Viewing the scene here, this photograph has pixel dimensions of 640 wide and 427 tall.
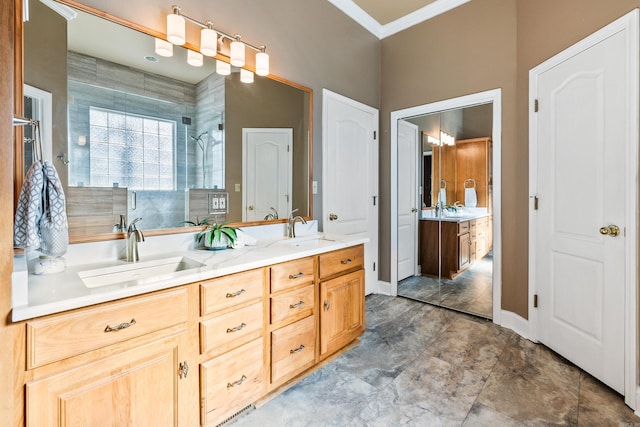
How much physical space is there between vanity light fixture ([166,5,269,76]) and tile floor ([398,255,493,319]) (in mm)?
2523

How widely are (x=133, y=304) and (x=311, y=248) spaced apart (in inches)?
39.2

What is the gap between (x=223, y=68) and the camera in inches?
80.2

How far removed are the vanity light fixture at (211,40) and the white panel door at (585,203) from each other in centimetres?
205

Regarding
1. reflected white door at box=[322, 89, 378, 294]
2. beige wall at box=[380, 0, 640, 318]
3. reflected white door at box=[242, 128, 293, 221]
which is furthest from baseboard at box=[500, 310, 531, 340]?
reflected white door at box=[242, 128, 293, 221]

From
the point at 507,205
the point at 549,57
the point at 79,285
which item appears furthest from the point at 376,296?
the point at 79,285

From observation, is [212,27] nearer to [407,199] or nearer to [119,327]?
[119,327]

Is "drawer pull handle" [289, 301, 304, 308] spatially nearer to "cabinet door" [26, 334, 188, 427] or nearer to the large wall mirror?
"cabinet door" [26, 334, 188, 427]

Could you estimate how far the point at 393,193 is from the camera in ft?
11.0

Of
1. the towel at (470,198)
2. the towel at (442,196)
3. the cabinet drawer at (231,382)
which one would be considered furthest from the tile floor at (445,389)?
the towel at (442,196)

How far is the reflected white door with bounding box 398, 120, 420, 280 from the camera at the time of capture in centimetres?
331

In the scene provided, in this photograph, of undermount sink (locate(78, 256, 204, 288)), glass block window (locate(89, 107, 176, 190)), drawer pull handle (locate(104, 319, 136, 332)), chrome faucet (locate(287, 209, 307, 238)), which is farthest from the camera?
chrome faucet (locate(287, 209, 307, 238))

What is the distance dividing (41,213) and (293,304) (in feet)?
3.94

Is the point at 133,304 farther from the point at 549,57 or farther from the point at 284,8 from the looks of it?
the point at 549,57

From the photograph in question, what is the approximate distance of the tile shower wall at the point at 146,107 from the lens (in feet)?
4.86
